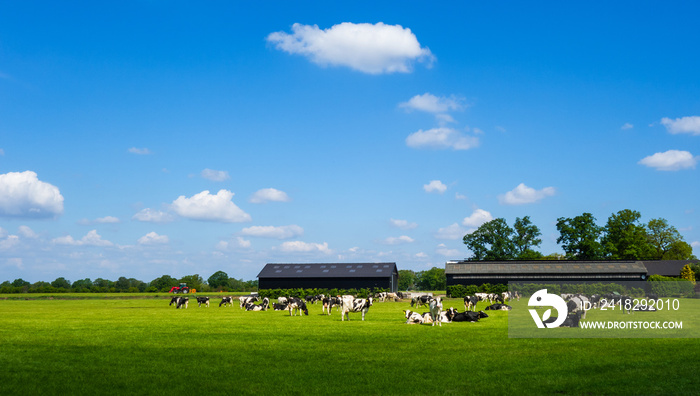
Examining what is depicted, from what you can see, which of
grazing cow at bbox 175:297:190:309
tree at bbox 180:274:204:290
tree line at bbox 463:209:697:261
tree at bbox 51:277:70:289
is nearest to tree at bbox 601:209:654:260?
tree line at bbox 463:209:697:261

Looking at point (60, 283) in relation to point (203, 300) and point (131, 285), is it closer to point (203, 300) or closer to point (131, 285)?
point (131, 285)

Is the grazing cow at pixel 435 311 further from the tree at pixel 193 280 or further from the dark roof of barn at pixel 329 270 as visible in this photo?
the tree at pixel 193 280

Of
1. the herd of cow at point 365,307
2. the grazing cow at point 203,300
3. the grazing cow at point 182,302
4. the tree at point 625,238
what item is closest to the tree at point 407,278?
the tree at point 625,238

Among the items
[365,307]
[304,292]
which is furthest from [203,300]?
[365,307]

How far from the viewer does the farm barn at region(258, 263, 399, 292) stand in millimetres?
68812

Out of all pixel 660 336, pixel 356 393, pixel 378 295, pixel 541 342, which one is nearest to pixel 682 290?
pixel 378 295

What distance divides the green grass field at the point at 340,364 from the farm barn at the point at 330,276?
49091 mm

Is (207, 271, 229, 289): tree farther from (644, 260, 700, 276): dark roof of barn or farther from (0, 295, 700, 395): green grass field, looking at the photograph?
(0, 295, 700, 395): green grass field

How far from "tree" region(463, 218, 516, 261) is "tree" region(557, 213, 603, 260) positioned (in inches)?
374

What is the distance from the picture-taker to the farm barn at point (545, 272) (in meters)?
64.3

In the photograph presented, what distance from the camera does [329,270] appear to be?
71.5 m

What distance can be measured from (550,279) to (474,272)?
31.3 ft

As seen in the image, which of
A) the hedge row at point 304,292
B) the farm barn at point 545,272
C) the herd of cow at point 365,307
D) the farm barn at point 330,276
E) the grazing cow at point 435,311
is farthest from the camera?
the farm barn at point 330,276

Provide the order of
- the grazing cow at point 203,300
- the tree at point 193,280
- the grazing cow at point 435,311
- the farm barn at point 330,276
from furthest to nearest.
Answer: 1. the tree at point 193,280
2. the farm barn at point 330,276
3. the grazing cow at point 203,300
4. the grazing cow at point 435,311
